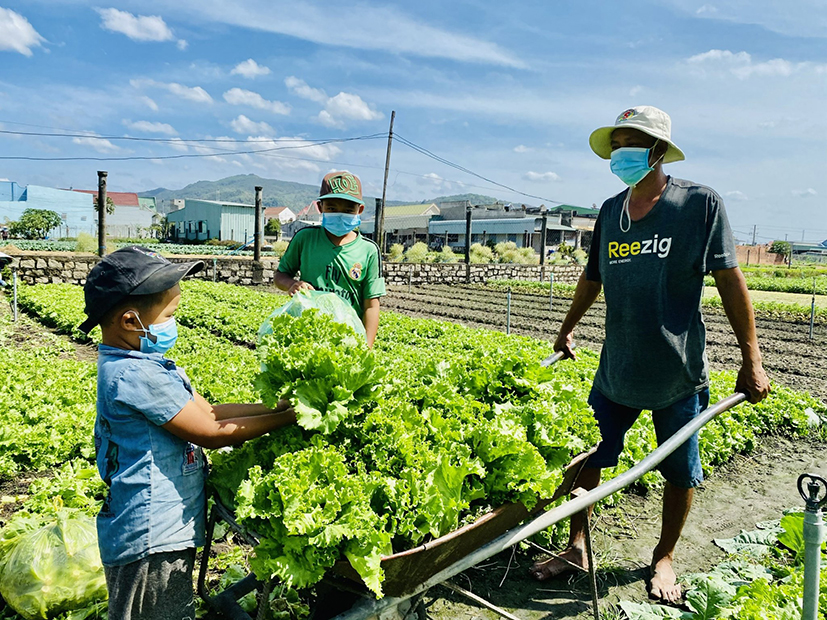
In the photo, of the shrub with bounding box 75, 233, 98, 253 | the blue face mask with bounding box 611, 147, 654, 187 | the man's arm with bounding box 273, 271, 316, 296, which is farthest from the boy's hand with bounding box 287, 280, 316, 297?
the shrub with bounding box 75, 233, 98, 253

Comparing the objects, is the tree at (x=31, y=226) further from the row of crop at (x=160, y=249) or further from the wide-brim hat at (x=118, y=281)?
the wide-brim hat at (x=118, y=281)

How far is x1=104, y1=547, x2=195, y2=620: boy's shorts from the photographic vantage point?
7.12ft

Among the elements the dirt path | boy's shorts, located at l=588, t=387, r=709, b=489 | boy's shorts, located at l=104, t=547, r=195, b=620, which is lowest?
the dirt path

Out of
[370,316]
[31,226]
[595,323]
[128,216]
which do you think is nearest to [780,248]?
[595,323]

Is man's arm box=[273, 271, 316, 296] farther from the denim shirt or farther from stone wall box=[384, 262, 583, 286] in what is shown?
stone wall box=[384, 262, 583, 286]

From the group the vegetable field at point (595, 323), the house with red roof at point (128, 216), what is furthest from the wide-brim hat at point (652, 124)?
the house with red roof at point (128, 216)

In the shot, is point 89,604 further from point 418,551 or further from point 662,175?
point 662,175

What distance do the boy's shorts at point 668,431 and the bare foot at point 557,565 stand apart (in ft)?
2.16

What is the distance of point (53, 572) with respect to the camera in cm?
294

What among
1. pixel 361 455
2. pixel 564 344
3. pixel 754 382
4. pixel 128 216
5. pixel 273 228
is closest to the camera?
pixel 361 455

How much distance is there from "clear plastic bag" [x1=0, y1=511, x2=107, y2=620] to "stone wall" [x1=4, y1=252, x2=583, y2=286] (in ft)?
29.5

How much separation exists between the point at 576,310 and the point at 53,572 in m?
3.58

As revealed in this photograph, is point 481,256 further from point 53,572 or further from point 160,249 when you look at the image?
point 53,572

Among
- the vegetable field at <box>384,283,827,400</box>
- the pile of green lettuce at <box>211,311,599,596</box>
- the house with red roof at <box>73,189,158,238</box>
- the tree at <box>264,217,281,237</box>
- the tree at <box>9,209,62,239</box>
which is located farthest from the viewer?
the house with red roof at <box>73,189,158,238</box>
